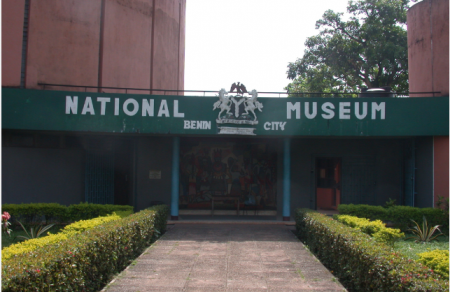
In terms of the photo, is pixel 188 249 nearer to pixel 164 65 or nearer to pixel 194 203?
pixel 194 203

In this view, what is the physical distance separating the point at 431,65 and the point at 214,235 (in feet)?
29.7

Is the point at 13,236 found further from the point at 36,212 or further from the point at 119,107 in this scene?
the point at 119,107

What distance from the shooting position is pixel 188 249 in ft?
29.2

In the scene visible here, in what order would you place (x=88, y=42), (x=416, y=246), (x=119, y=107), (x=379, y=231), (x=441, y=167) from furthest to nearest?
(x=88, y=42) < (x=441, y=167) < (x=119, y=107) < (x=416, y=246) < (x=379, y=231)

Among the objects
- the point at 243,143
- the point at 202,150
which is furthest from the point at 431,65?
the point at 202,150

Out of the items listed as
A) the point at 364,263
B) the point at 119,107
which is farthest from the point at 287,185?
the point at 364,263

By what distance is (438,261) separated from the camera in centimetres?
552

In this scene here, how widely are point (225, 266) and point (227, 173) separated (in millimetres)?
8209

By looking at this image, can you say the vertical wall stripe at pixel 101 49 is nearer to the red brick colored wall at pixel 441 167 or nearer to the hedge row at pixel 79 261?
the hedge row at pixel 79 261

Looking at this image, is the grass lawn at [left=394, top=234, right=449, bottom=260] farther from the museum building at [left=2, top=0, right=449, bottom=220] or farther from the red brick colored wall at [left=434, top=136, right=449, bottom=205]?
the museum building at [left=2, top=0, right=449, bottom=220]

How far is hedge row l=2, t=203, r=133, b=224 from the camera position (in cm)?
1097

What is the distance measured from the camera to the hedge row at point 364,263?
14.7 feet

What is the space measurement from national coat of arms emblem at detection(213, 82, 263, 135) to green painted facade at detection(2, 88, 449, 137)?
0.12 metres

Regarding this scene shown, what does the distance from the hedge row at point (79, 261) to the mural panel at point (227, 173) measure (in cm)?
698
